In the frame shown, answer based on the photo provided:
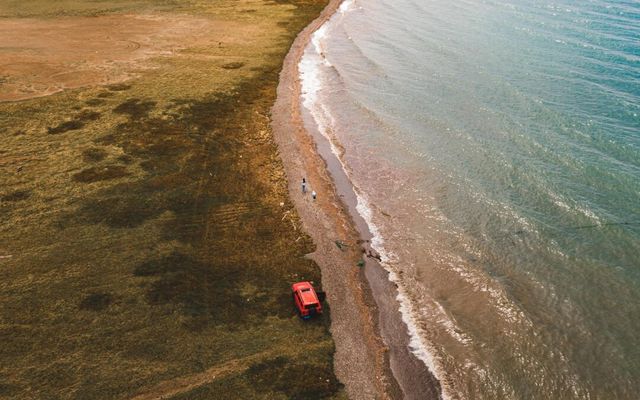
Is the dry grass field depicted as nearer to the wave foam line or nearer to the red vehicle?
the red vehicle

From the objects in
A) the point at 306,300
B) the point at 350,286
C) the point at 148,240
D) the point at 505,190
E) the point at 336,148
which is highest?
the point at 336,148

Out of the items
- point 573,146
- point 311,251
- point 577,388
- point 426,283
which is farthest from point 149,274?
point 573,146

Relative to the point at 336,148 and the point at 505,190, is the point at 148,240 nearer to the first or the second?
the point at 336,148

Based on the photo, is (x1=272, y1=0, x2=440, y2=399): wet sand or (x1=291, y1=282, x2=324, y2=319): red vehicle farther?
(x1=291, y1=282, x2=324, y2=319): red vehicle

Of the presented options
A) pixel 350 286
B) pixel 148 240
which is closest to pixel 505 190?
pixel 350 286

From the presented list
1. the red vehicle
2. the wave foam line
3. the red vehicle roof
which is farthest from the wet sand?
the red vehicle roof

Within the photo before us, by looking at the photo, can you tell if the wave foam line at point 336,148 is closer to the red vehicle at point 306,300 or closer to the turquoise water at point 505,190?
the turquoise water at point 505,190

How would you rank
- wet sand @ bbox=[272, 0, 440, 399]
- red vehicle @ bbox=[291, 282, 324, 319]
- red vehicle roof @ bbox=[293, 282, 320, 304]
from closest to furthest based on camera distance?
wet sand @ bbox=[272, 0, 440, 399] < red vehicle @ bbox=[291, 282, 324, 319] < red vehicle roof @ bbox=[293, 282, 320, 304]
